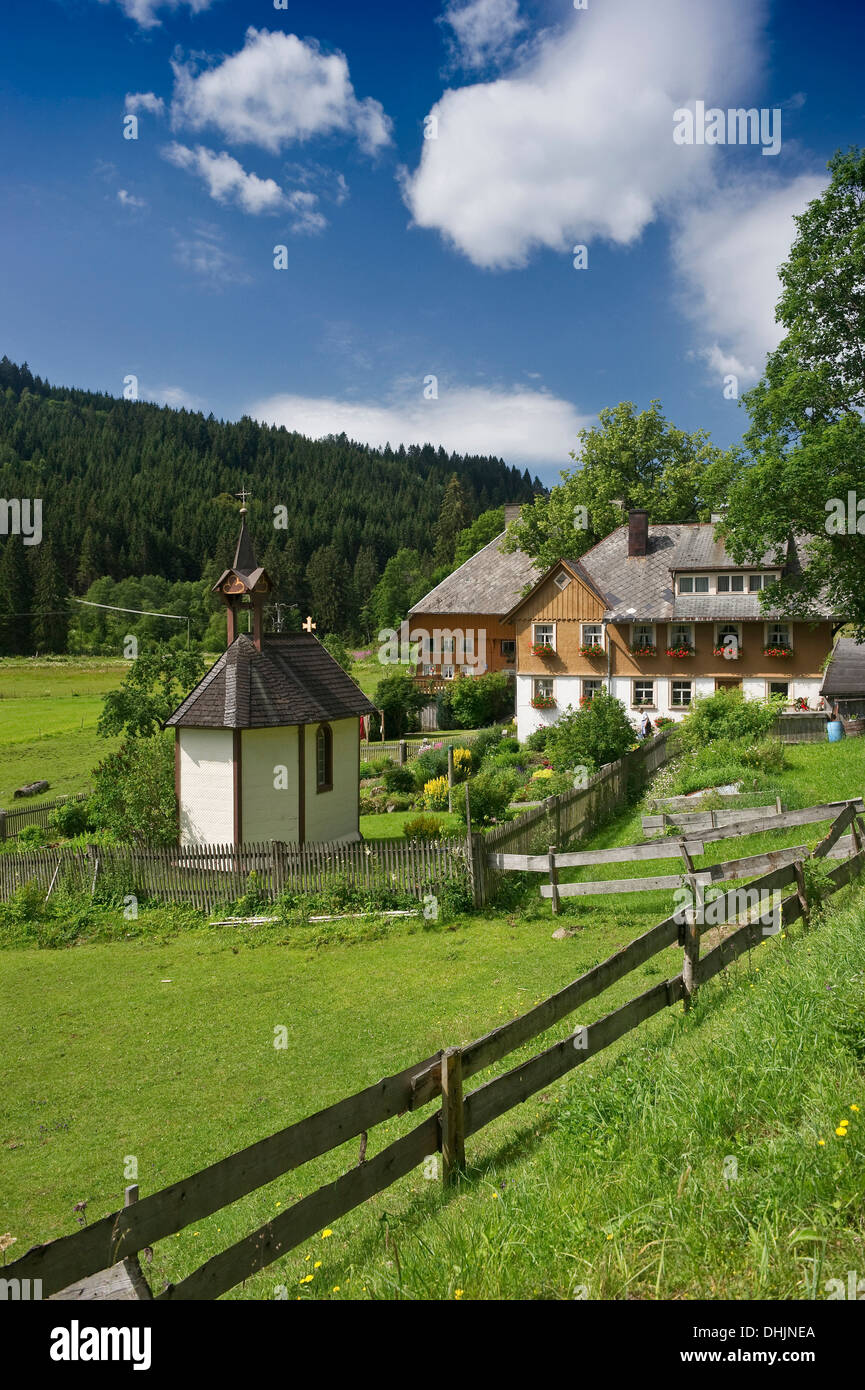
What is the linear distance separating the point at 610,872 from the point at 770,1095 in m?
12.4

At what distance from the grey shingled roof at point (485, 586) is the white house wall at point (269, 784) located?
2903 centimetres

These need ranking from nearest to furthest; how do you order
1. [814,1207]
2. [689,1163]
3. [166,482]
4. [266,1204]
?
1. [814,1207]
2. [689,1163]
3. [266,1204]
4. [166,482]

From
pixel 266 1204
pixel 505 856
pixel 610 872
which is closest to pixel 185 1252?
pixel 266 1204

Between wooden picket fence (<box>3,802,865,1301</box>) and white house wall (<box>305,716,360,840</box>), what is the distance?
14799 millimetres

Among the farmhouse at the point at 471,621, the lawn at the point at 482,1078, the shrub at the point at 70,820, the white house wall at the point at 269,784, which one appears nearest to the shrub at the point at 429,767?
the white house wall at the point at 269,784

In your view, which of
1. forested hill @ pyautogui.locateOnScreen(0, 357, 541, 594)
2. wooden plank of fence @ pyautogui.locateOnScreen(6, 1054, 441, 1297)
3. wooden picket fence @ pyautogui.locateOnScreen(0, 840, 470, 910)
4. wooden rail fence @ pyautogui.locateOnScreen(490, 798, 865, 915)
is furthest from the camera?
forested hill @ pyautogui.locateOnScreen(0, 357, 541, 594)

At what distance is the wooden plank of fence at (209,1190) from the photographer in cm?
358

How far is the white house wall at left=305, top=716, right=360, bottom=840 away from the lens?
71.5ft

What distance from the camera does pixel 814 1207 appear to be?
12.3 ft

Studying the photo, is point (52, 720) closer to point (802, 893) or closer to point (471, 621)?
point (471, 621)

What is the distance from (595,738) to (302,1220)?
21.9 meters

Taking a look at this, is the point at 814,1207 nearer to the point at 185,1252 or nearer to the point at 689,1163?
the point at 689,1163

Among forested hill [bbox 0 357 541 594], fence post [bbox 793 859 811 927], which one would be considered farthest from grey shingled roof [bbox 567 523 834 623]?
forested hill [bbox 0 357 541 594]

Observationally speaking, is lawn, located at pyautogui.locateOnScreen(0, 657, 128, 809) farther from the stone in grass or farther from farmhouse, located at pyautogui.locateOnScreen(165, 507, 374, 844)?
farmhouse, located at pyautogui.locateOnScreen(165, 507, 374, 844)
